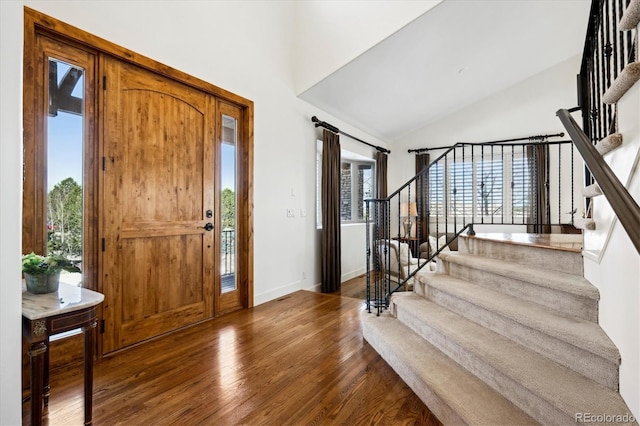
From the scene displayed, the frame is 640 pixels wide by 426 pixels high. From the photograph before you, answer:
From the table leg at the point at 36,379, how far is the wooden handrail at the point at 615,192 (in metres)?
2.16

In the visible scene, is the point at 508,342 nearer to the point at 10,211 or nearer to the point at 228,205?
the point at 10,211

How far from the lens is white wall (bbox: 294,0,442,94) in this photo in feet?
10.3

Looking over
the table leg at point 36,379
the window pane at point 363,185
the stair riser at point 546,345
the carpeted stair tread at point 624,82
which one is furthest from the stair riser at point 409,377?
the window pane at point 363,185

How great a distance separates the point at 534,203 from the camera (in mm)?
5332

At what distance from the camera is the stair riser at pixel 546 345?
1294 mm

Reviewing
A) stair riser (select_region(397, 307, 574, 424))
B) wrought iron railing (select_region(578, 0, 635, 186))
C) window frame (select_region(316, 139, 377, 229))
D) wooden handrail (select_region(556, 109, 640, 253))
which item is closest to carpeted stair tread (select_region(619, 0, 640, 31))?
wrought iron railing (select_region(578, 0, 635, 186))

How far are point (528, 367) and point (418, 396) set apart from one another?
629 millimetres

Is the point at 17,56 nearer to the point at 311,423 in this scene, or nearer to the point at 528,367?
the point at 311,423

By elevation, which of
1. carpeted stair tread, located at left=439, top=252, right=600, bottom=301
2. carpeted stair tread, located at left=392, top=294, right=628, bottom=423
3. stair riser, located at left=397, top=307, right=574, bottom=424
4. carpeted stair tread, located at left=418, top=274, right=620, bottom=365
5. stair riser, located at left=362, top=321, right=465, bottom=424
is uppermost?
carpeted stair tread, located at left=439, top=252, right=600, bottom=301

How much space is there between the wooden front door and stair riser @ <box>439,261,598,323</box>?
2.47 m

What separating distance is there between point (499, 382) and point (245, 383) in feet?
4.77

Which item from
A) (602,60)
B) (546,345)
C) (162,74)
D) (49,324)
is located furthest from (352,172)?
(49,324)

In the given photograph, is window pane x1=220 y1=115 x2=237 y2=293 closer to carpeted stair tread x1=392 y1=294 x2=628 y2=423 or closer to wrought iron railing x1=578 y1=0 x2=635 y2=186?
carpeted stair tread x1=392 y1=294 x2=628 y2=423

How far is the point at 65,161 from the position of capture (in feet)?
6.82
